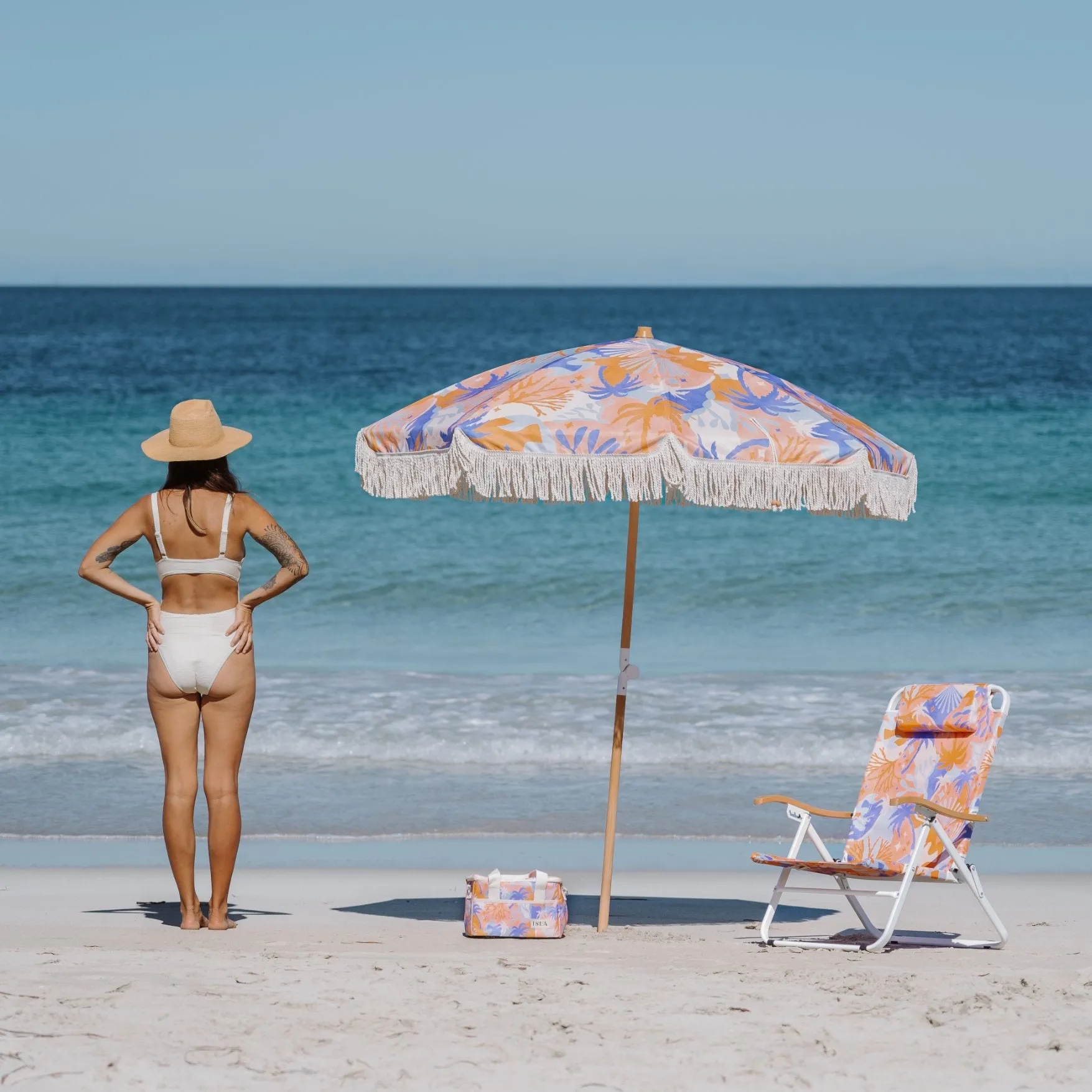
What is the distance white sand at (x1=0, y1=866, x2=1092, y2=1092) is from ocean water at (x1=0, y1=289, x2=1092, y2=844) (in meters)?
1.78

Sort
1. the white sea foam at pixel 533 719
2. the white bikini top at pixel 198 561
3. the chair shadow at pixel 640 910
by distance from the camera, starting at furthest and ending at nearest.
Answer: the white sea foam at pixel 533 719 < the chair shadow at pixel 640 910 < the white bikini top at pixel 198 561

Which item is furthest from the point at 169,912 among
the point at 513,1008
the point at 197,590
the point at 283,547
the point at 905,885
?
the point at 905,885

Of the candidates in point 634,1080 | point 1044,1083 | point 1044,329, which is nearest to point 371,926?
point 634,1080

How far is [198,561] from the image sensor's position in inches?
186

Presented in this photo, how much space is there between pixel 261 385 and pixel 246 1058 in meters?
31.8

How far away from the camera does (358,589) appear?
13352 millimetres

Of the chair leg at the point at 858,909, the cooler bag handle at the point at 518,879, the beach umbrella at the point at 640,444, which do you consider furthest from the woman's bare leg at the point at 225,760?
the chair leg at the point at 858,909

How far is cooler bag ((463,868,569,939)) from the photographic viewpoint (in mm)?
5020

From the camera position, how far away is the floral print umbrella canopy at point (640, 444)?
443 cm

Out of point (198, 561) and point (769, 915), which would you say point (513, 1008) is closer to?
point (769, 915)

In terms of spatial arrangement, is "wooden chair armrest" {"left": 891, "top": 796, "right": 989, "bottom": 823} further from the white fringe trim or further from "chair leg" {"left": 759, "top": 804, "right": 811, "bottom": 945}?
the white fringe trim

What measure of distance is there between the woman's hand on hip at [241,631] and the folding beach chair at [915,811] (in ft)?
5.53

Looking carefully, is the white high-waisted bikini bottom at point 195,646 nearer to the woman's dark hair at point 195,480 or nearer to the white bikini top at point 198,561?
the white bikini top at point 198,561

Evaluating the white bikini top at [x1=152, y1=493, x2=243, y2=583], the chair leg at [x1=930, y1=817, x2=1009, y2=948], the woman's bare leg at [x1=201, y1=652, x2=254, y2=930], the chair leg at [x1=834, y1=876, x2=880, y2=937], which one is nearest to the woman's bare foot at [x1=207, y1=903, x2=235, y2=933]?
the woman's bare leg at [x1=201, y1=652, x2=254, y2=930]
